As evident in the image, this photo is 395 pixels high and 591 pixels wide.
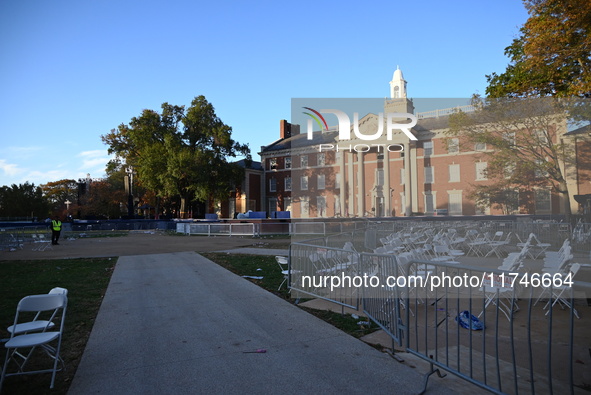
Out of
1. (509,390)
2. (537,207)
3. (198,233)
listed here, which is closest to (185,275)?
(509,390)

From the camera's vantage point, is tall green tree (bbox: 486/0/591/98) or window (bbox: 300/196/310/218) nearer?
tall green tree (bbox: 486/0/591/98)

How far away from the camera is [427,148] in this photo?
44.1 metres

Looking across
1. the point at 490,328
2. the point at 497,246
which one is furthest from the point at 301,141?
the point at 490,328

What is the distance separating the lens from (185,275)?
36.6ft

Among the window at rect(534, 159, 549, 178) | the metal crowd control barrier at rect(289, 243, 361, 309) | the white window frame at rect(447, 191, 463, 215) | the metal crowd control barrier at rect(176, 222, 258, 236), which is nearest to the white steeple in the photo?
the white window frame at rect(447, 191, 463, 215)

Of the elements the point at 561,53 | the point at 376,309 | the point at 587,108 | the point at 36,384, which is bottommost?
the point at 36,384

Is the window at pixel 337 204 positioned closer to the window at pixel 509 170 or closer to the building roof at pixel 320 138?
the building roof at pixel 320 138

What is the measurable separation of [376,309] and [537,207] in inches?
1179

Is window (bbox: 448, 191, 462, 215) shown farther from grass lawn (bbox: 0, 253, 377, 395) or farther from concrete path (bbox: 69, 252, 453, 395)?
concrete path (bbox: 69, 252, 453, 395)

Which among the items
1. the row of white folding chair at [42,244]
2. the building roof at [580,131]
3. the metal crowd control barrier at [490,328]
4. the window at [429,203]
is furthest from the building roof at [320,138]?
the metal crowd control barrier at [490,328]

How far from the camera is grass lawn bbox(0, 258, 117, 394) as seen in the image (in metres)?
4.40

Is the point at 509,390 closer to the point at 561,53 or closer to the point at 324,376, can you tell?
the point at 324,376

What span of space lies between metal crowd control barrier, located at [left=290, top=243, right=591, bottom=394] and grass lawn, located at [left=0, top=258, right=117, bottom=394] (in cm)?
396

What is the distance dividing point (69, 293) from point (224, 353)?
19.1 feet
